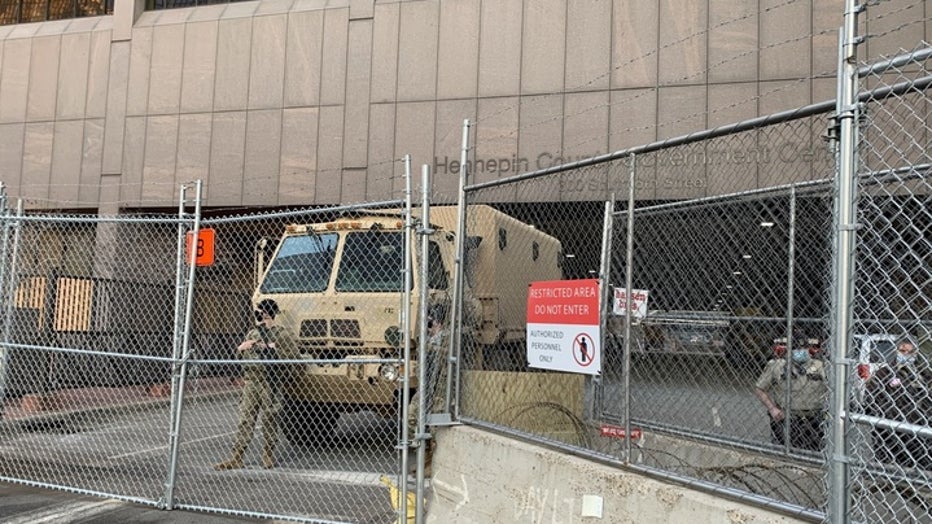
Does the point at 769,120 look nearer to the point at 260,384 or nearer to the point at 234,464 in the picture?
the point at 260,384

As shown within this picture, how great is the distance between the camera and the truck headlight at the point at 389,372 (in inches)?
271

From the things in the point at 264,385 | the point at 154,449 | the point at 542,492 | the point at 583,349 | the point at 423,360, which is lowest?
the point at 154,449

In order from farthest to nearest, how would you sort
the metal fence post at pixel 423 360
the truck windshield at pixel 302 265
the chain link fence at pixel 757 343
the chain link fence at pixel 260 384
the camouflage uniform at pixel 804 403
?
1. the truck windshield at pixel 302 265
2. the camouflage uniform at pixel 804 403
3. the chain link fence at pixel 260 384
4. the metal fence post at pixel 423 360
5. the chain link fence at pixel 757 343

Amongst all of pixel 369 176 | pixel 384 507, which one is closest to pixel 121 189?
pixel 369 176

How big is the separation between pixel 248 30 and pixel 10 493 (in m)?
16.3

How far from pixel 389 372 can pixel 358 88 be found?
14.0 metres

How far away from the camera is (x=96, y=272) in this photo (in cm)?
2052

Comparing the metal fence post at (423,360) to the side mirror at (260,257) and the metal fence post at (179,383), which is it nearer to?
the metal fence post at (179,383)

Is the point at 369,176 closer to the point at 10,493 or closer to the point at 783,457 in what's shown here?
the point at 10,493

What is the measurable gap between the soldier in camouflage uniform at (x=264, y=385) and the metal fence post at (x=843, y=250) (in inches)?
231

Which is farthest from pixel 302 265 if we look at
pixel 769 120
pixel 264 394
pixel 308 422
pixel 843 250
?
pixel 843 250

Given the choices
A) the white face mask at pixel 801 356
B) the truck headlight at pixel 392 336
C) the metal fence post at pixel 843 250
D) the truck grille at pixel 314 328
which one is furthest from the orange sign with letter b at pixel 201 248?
the white face mask at pixel 801 356

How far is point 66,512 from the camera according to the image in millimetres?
6051

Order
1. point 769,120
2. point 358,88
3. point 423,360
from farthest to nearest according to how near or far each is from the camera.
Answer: point 358,88 < point 423,360 < point 769,120
